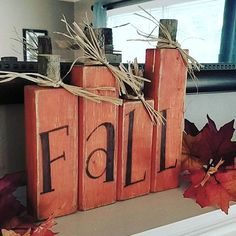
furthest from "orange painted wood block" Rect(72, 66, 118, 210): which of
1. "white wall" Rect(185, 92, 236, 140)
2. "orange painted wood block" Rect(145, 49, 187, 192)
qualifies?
"white wall" Rect(185, 92, 236, 140)

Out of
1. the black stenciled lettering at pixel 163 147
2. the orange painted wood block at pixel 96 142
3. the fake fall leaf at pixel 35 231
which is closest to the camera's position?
the fake fall leaf at pixel 35 231

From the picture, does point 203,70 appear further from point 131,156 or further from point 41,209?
point 41,209

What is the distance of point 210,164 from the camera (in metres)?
Answer: 0.68

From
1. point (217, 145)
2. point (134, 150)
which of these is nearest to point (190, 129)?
point (217, 145)

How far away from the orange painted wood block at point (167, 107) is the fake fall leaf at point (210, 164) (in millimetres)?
42

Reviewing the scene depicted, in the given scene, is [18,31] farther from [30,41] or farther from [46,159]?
[46,159]

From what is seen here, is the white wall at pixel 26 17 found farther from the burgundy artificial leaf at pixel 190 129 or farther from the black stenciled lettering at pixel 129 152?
the burgundy artificial leaf at pixel 190 129

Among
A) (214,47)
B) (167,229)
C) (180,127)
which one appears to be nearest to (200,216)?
(167,229)

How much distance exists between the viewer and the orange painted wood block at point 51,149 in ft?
1.73

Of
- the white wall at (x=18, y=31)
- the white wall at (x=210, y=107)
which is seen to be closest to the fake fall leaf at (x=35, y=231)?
the white wall at (x=18, y=31)

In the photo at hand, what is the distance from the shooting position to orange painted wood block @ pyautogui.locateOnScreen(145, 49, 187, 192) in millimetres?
642

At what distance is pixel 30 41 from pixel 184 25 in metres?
0.44

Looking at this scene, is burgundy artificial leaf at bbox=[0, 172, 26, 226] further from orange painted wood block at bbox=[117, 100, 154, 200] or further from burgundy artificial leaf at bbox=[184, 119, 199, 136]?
burgundy artificial leaf at bbox=[184, 119, 199, 136]

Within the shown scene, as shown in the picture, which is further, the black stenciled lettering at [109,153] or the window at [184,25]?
the window at [184,25]
